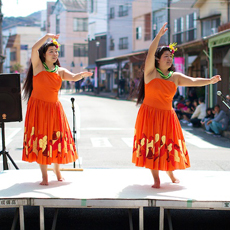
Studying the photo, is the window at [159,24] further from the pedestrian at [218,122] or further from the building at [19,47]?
the building at [19,47]

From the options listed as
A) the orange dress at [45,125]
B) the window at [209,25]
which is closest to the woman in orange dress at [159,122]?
the orange dress at [45,125]

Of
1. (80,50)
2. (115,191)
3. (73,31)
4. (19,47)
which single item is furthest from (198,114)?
(19,47)

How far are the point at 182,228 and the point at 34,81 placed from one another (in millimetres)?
2442

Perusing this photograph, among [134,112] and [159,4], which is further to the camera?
[159,4]

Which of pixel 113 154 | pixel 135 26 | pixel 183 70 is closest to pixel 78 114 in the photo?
pixel 183 70

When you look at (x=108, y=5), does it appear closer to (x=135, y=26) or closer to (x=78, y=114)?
(x=135, y=26)

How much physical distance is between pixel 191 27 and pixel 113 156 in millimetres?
22501

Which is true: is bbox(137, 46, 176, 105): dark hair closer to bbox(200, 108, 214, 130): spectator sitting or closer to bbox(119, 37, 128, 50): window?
bbox(200, 108, 214, 130): spectator sitting

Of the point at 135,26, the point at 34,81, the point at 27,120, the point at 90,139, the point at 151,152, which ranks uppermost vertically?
the point at 135,26

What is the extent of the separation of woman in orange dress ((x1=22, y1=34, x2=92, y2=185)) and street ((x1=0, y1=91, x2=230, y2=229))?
0.67 metres

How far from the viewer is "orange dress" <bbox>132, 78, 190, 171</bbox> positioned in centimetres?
510

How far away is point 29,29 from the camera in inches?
3344

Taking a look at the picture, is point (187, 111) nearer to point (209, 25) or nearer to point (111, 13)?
point (209, 25)

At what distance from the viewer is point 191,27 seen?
30875 millimetres
